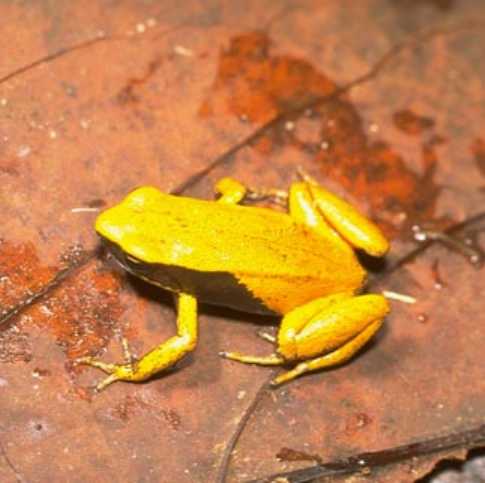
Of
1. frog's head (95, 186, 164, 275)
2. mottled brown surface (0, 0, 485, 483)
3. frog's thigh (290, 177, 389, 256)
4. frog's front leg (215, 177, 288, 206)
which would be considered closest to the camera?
mottled brown surface (0, 0, 485, 483)

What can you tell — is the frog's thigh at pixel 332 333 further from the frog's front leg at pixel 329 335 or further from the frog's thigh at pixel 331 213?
the frog's thigh at pixel 331 213

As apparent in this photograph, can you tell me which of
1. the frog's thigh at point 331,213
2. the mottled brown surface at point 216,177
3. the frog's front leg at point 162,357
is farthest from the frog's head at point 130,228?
the frog's thigh at point 331,213

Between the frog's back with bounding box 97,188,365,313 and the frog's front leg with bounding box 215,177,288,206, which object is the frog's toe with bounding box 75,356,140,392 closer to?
the frog's back with bounding box 97,188,365,313

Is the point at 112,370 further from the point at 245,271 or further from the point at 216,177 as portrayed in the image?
the point at 216,177

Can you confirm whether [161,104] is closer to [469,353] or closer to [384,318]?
[384,318]

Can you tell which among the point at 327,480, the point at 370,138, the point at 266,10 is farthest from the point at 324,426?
the point at 266,10

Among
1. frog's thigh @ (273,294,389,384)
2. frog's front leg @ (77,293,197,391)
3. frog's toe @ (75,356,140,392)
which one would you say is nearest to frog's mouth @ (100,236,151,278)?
frog's front leg @ (77,293,197,391)
